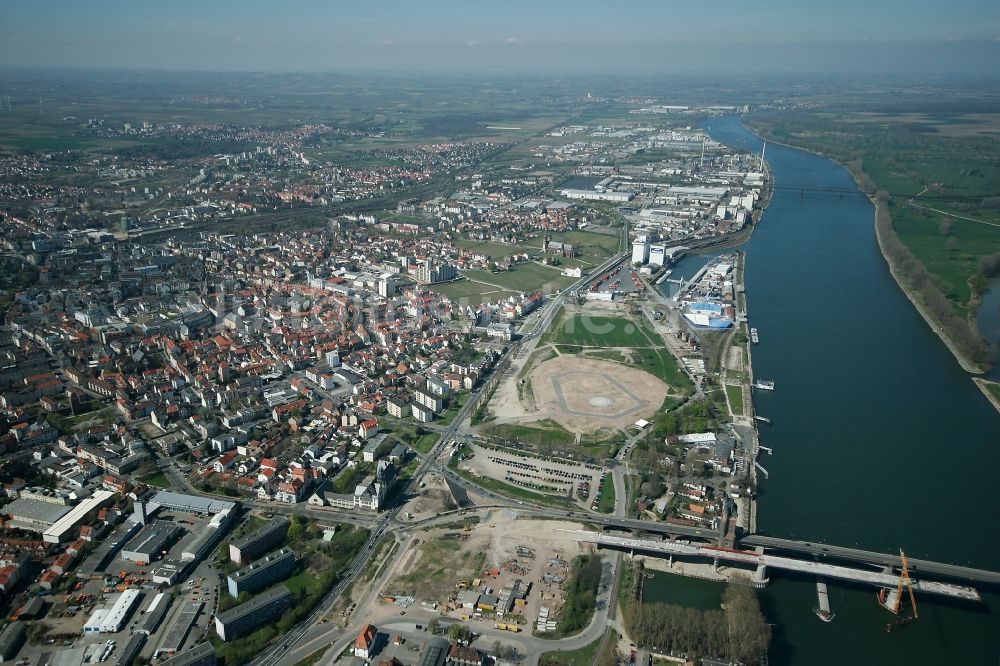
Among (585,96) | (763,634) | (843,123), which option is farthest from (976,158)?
(585,96)

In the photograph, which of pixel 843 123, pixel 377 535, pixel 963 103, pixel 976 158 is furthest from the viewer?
pixel 963 103

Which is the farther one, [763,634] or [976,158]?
[976,158]

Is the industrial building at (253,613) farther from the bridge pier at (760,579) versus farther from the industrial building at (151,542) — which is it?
the bridge pier at (760,579)

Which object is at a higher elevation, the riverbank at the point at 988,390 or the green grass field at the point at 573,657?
the riverbank at the point at 988,390

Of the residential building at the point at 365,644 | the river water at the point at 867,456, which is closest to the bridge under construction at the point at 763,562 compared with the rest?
the river water at the point at 867,456

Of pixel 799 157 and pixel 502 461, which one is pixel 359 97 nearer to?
→ pixel 799 157

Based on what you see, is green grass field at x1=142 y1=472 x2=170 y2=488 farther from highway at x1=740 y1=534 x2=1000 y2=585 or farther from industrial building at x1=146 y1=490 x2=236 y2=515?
highway at x1=740 y1=534 x2=1000 y2=585

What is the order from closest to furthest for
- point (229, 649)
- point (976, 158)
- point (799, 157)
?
point (229, 649)
point (976, 158)
point (799, 157)

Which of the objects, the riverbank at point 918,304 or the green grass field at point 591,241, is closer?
the riverbank at point 918,304
